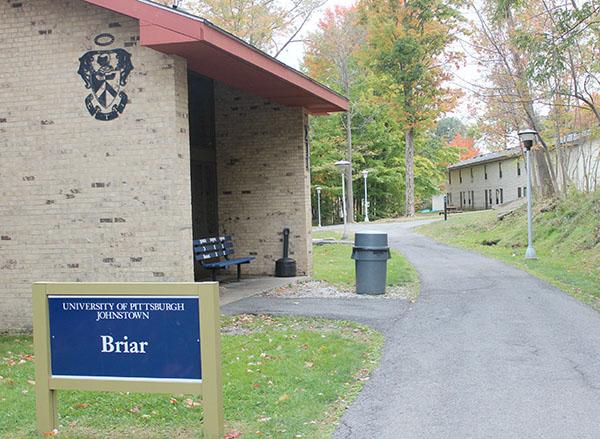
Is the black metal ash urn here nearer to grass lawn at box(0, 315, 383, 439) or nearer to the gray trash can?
the gray trash can

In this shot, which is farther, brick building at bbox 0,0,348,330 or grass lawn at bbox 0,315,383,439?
brick building at bbox 0,0,348,330

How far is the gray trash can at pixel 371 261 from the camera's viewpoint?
448 inches

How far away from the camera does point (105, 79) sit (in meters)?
9.30

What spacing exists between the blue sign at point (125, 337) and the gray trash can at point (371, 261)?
7020mm

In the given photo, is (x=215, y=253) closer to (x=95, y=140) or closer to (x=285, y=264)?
(x=285, y=264)

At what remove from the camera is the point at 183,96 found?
30.7 ft

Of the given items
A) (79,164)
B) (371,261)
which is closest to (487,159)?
(371,261)

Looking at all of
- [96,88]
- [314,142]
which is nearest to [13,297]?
[96,88]

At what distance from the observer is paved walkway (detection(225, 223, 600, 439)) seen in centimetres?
491

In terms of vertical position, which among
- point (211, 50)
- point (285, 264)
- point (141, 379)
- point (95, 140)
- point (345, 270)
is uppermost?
point (211, 50)

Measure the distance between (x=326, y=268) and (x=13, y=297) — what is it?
8.19 metres

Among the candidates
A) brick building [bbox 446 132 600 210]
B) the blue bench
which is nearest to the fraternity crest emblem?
the blue bench

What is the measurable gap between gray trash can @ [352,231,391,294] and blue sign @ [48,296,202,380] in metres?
7.02

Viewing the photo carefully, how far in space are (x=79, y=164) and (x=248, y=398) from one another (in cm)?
527
